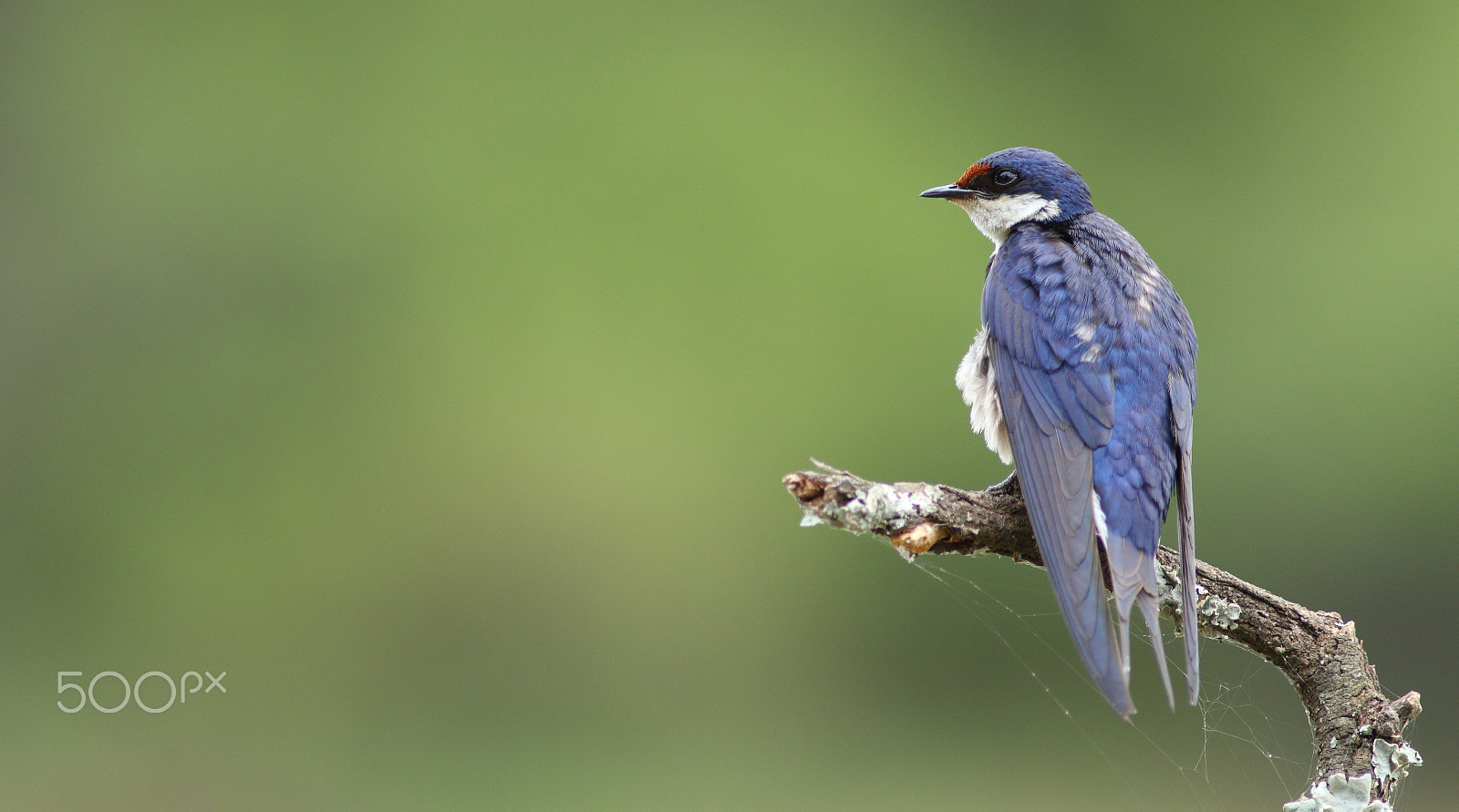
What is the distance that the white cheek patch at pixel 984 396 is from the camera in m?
2.12

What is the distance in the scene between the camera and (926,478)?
13.7 feet

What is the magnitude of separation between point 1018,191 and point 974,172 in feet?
0.31

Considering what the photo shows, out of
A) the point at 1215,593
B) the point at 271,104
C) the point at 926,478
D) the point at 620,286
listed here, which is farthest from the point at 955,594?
the point at 271,104

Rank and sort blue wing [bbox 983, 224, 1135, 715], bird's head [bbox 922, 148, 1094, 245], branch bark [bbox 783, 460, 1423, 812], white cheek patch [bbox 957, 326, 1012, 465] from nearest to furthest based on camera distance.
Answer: branch bark [bbox 783, 460, 1423, 812] → blue wing [bbox 983, 224, 1135, 715] → white cheek patch [bbox 957, 326, 1012, 465] → bird's head [bbox 922, 148, 1094, 245]

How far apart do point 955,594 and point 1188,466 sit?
2293 mm

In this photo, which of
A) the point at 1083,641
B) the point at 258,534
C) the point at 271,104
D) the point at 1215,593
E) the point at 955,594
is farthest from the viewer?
the point at 271,104

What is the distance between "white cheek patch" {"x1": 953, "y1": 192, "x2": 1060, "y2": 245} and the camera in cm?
234

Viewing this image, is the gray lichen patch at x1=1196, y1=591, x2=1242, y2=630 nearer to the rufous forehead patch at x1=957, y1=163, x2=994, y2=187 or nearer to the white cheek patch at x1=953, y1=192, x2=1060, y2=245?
the white cheek patch at x1=953, y1=192, x2=1060, y2=245

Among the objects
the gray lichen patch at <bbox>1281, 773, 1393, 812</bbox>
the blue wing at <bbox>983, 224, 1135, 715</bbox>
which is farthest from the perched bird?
the gray lichen patch at <bbox>1281, 773, 1393, 812</bbox>

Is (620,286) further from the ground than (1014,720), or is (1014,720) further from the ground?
(620,286)

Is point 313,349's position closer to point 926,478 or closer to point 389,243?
point 389,243

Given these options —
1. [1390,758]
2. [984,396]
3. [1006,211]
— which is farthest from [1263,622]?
[1006,211]

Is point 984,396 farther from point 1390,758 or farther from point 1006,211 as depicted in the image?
point 1390,758

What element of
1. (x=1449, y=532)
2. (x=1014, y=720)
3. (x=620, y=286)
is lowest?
(x=1014, y=720)
